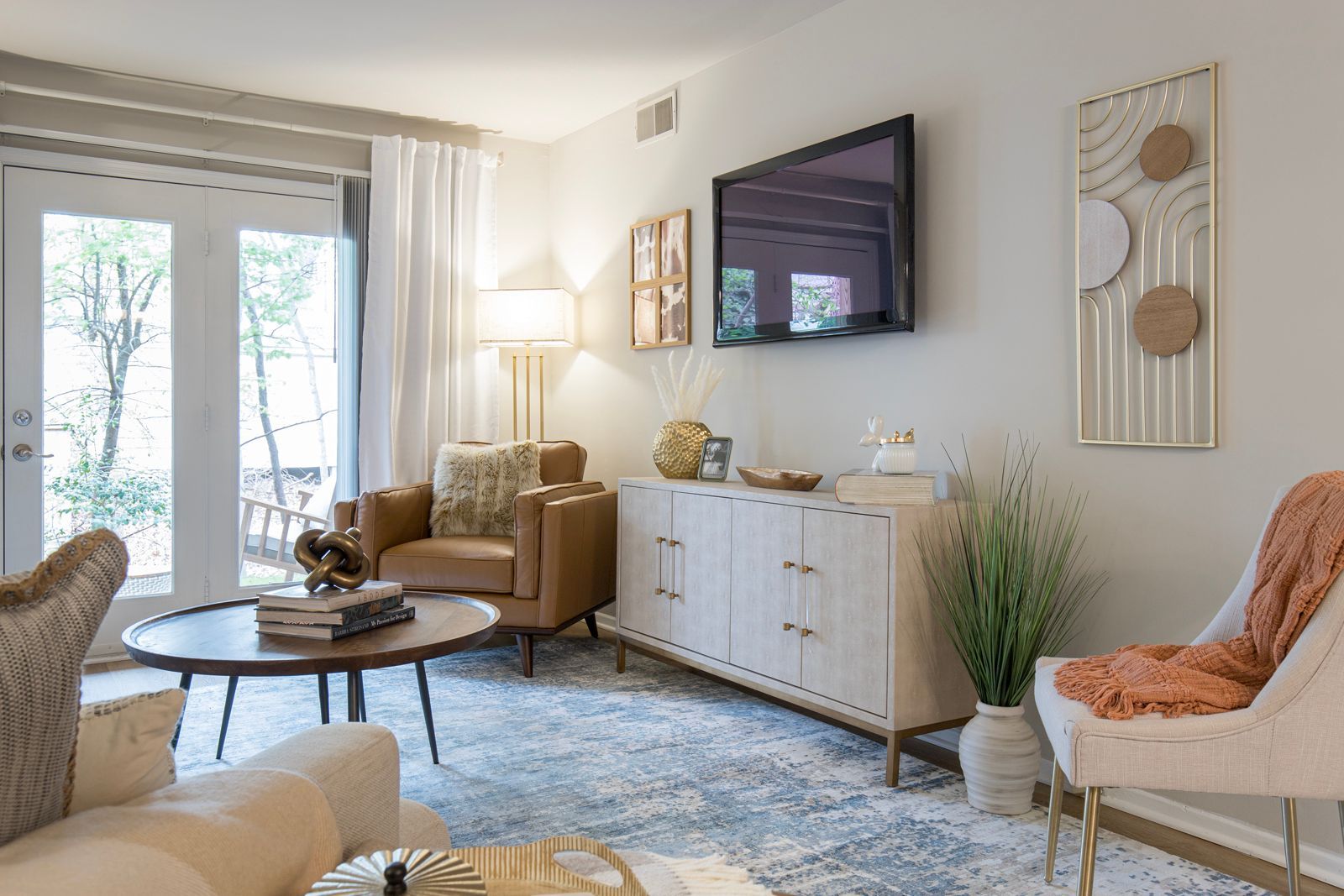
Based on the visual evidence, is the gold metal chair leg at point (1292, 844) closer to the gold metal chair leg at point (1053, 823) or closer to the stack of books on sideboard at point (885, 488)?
the gold metal chair leg at point (1053, 823)

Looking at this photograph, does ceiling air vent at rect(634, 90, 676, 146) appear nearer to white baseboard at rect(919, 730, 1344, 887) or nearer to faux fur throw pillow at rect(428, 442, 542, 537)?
faux fur throw pillow at rect(428, 442, 542, 537)

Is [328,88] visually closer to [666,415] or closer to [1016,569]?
[666,415]

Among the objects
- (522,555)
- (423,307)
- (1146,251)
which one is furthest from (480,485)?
(1146,251)

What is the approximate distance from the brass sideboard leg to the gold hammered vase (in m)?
1.41

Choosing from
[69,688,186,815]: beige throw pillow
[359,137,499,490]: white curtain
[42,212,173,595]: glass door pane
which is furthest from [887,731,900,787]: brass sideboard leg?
[42,212,173,595]: glass door pane

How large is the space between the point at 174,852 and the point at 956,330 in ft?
8.46

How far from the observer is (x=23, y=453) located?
13.1ft

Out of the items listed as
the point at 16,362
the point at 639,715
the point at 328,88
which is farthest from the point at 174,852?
the point at 328,88

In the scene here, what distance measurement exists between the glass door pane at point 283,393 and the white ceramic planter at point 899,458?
2976 mm

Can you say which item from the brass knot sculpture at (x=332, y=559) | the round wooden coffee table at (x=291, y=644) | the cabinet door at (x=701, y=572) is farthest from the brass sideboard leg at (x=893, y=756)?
the brass knot sculpture at (x=332, y=559)

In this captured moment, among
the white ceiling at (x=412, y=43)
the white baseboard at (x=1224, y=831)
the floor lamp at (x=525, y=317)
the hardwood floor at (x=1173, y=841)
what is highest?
the white ceiling at (x=412, y=43)

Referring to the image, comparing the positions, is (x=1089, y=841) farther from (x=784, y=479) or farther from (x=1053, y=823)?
(x=784, y=479)

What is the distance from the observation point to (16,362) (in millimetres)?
4000

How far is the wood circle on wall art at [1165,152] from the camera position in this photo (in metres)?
2.32
